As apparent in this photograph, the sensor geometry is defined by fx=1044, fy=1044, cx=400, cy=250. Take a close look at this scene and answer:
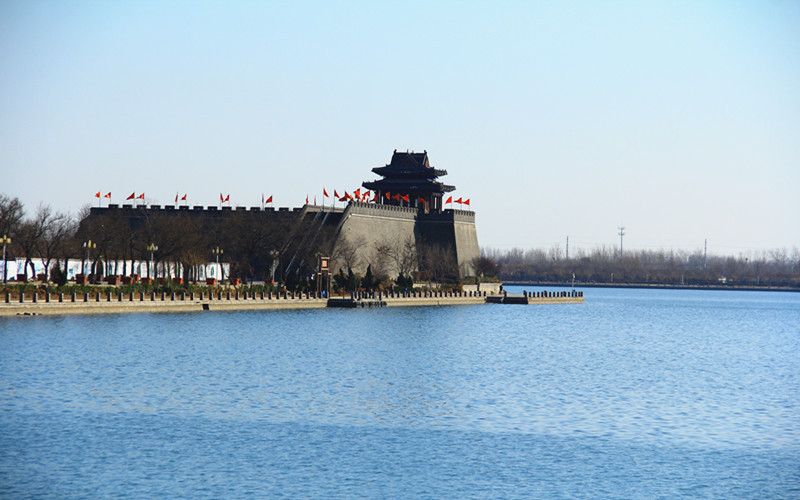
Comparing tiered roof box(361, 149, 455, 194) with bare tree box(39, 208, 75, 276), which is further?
tiered roof box(361, 149, 455, 194)

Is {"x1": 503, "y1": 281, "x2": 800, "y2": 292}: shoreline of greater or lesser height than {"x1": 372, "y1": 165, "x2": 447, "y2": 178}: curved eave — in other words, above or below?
below

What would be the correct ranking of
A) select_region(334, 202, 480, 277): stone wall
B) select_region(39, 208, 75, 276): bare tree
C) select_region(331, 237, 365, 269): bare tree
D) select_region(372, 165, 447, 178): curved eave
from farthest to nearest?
select_region(372, 165, 447, 178): curved eave < select_region(334, 202, 480, 277): stone wall < select_region(331, 237, 365, 269): bare tree < select_region(39, 208, 75, 276): bare tree

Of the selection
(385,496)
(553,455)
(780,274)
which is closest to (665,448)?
(553,455)

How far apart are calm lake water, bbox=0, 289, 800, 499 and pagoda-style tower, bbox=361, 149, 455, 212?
47.3m

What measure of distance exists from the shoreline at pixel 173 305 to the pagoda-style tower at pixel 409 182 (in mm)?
18397

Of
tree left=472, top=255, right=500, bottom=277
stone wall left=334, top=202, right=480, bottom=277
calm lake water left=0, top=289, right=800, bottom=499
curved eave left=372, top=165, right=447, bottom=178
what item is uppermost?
curved eave left=372, top=165, right=447, bottom=178

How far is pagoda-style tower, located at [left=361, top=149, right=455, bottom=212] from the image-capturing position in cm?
8681

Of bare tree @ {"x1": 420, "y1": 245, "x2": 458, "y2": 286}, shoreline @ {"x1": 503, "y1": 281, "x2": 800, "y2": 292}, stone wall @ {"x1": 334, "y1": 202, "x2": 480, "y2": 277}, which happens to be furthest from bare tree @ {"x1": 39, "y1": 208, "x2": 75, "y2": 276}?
shoreline @ {"x1": 503, "y1": 281, "x2": 800, "y2": 292}

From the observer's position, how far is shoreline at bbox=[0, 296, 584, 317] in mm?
39969

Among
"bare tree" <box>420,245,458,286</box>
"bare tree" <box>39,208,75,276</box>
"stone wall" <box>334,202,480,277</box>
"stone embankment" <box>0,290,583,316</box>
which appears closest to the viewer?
"stone embankment" <box>0,290,583,316</box>

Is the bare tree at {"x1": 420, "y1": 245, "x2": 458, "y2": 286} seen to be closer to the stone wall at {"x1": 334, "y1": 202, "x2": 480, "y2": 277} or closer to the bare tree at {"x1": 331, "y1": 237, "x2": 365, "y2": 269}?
the stone wall at {"x1": 334, "y1": 202, "x2": 480, "y2": 277}

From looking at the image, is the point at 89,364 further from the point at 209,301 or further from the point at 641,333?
the point at 641,333

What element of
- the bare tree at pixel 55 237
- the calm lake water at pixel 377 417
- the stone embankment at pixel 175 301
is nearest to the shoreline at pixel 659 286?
the stone embankment at pixel 175 301

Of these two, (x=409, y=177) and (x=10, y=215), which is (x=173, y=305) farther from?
(x=409, y=177)
